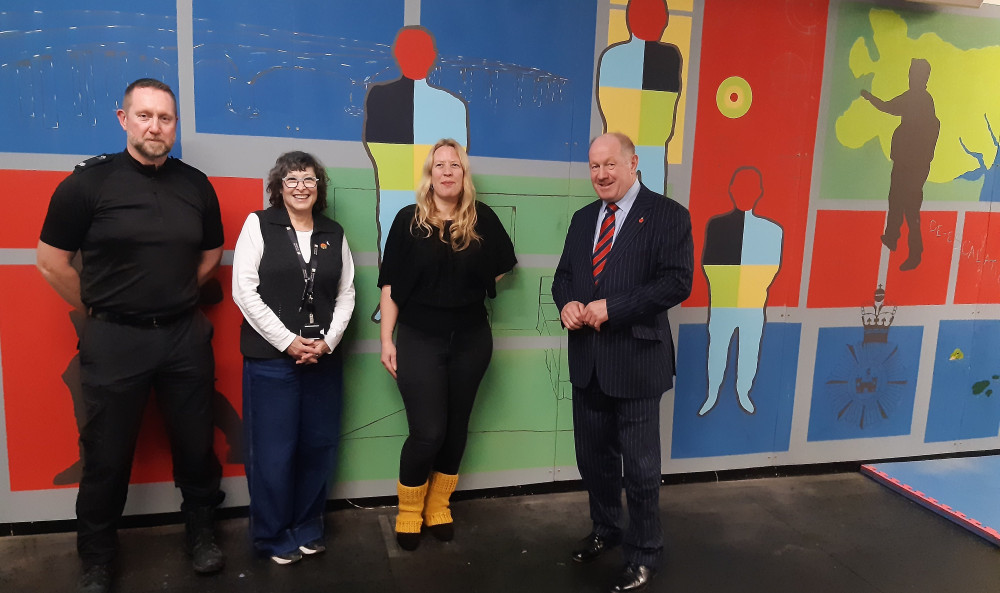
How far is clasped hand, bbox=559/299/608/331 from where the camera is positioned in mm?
2377

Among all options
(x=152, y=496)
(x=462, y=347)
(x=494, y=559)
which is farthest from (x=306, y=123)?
(x=494, y=559)

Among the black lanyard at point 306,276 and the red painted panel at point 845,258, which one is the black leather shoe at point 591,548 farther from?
the red painted panel at point 845,258

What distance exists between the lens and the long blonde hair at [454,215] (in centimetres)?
265

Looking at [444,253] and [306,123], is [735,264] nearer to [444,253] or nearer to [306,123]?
[444,253]

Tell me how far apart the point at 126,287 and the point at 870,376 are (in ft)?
12.5

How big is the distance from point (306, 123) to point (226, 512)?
5.86 feet

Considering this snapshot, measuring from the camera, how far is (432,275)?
8.74 feet

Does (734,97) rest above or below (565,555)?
above

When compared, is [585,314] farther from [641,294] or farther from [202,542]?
[202,542]

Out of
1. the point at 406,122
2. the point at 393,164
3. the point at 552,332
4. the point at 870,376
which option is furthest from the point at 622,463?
the point at 870,376

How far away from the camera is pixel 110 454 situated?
93.2 inches

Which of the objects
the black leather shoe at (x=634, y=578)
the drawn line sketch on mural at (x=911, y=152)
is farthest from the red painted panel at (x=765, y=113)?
the black leather shoe at (x=634, y=578)

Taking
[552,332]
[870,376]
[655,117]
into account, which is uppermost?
[655,117]

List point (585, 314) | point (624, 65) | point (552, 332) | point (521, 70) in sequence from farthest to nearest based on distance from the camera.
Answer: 1. point (552, 332)
2. point (624, 65)
3. point (521, 70)
4. point (585, 314)
